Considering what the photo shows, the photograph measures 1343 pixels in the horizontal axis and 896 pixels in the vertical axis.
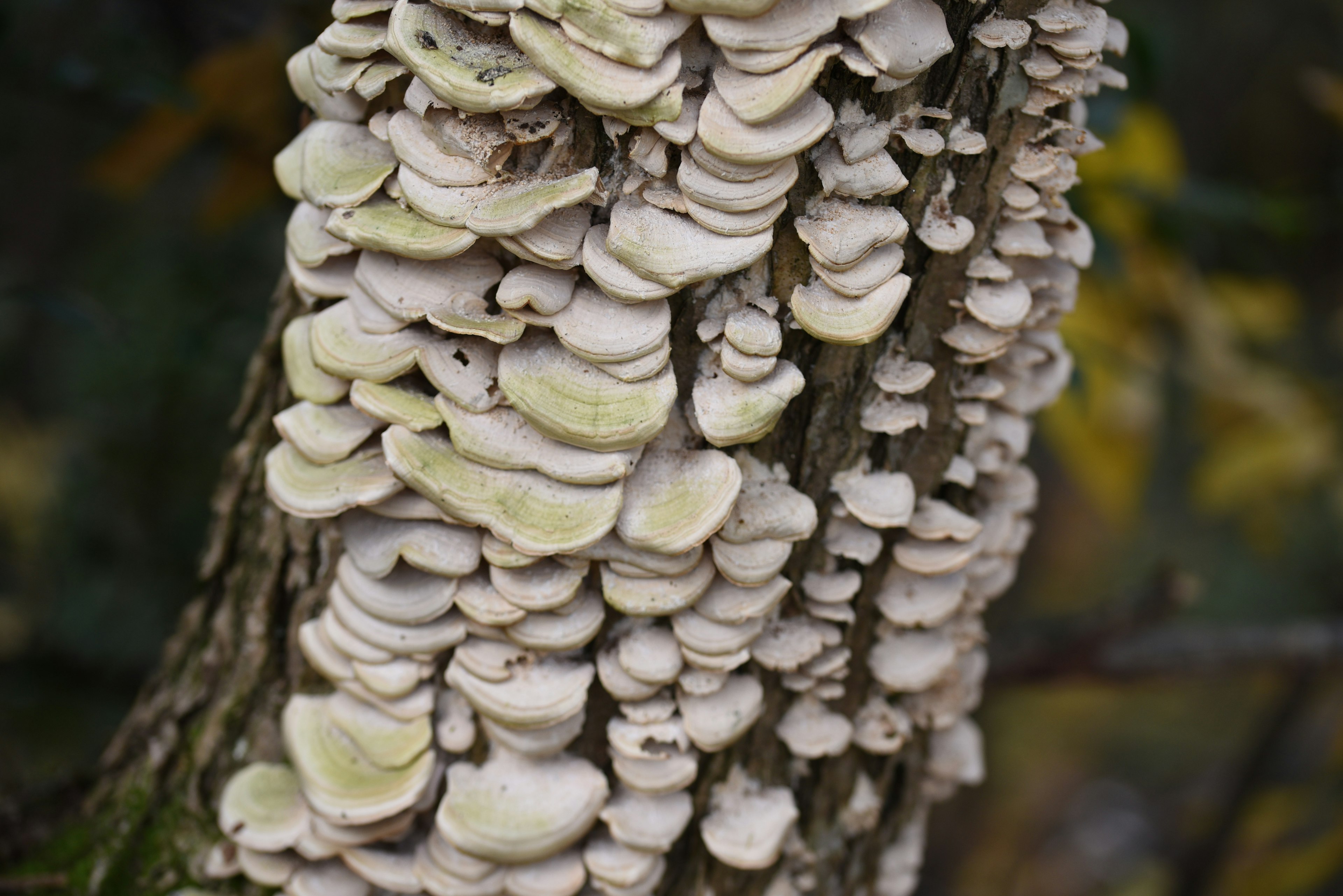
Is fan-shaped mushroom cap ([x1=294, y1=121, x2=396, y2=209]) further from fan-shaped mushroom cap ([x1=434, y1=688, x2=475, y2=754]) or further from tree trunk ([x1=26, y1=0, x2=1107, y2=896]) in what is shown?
fan-shaped mushroom cap ([x1=434, y1=688, x2=475, y2=754])

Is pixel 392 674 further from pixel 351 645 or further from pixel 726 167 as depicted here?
pixel 726 167

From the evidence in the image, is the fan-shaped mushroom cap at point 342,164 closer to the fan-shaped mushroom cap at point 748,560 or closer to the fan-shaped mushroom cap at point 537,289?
the fan-shaped mushroom cap at point 537,289

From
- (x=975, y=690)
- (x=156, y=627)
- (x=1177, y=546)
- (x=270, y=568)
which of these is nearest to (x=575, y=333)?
(x=270, y=568)

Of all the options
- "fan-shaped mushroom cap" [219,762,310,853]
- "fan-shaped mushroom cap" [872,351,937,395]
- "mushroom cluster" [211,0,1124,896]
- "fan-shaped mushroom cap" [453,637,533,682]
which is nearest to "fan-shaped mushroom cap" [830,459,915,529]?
"mushroom cluster" [211,0,1124,896]

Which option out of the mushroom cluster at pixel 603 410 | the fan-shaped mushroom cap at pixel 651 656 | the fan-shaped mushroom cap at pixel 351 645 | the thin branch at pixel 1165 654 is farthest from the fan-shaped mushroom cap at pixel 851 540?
the thin branch at pixel 1165 654

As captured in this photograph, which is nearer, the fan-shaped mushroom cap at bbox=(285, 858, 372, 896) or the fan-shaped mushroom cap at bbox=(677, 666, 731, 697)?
the fan-shaped mushroom cap at bbox=(677, 666, 731, 697)

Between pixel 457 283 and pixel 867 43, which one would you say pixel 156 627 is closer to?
pixel 457 283

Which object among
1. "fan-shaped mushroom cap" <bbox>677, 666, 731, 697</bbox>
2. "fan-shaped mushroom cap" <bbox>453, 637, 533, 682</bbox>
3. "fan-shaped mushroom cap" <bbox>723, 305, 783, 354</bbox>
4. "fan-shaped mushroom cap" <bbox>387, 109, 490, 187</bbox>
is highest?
"fan-shaped mushroom cap" <bbox>387, 109, 490, 187</bbox>
